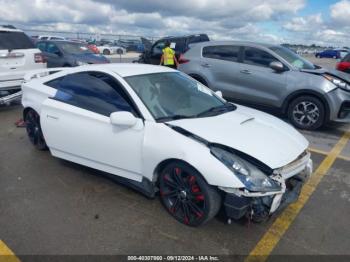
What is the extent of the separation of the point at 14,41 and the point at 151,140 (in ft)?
18.5

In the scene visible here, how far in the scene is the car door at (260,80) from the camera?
22.4 ft

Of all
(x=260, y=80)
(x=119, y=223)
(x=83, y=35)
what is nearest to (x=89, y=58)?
(x=260, y=80)

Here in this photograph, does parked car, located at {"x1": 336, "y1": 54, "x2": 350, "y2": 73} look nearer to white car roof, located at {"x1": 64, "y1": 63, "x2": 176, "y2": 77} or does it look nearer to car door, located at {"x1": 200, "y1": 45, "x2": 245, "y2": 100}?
car door, located at {"x1": 200, "y1": 45, "x2": 245, "y2": 100}

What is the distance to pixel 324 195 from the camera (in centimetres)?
384

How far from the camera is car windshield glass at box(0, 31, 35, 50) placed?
6898 millimetres

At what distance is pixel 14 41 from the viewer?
7.12 metres

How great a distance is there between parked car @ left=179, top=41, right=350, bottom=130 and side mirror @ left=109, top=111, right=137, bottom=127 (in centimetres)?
451

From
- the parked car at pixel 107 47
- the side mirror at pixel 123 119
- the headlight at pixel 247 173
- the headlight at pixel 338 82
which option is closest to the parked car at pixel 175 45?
the headlight at pixel 338 82

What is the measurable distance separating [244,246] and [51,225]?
1.82 m

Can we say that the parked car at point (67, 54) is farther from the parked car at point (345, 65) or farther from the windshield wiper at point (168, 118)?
the windshield wiper at point (168, 118)

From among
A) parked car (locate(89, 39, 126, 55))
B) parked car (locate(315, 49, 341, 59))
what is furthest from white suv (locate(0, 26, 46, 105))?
parked car (locate(315, 49, 341, 59))

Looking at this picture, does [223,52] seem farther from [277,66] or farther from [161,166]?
[161,166]

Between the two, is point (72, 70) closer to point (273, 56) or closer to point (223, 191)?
point (223, 191)

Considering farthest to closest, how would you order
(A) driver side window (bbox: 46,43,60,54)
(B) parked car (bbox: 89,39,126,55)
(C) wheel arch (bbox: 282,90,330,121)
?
(B) parked car (bbox: 89,39,126,55), (A) driver side window (bbox: 46,43,60,54), (C) wheel arch (bbox: 282,90,330,121)
